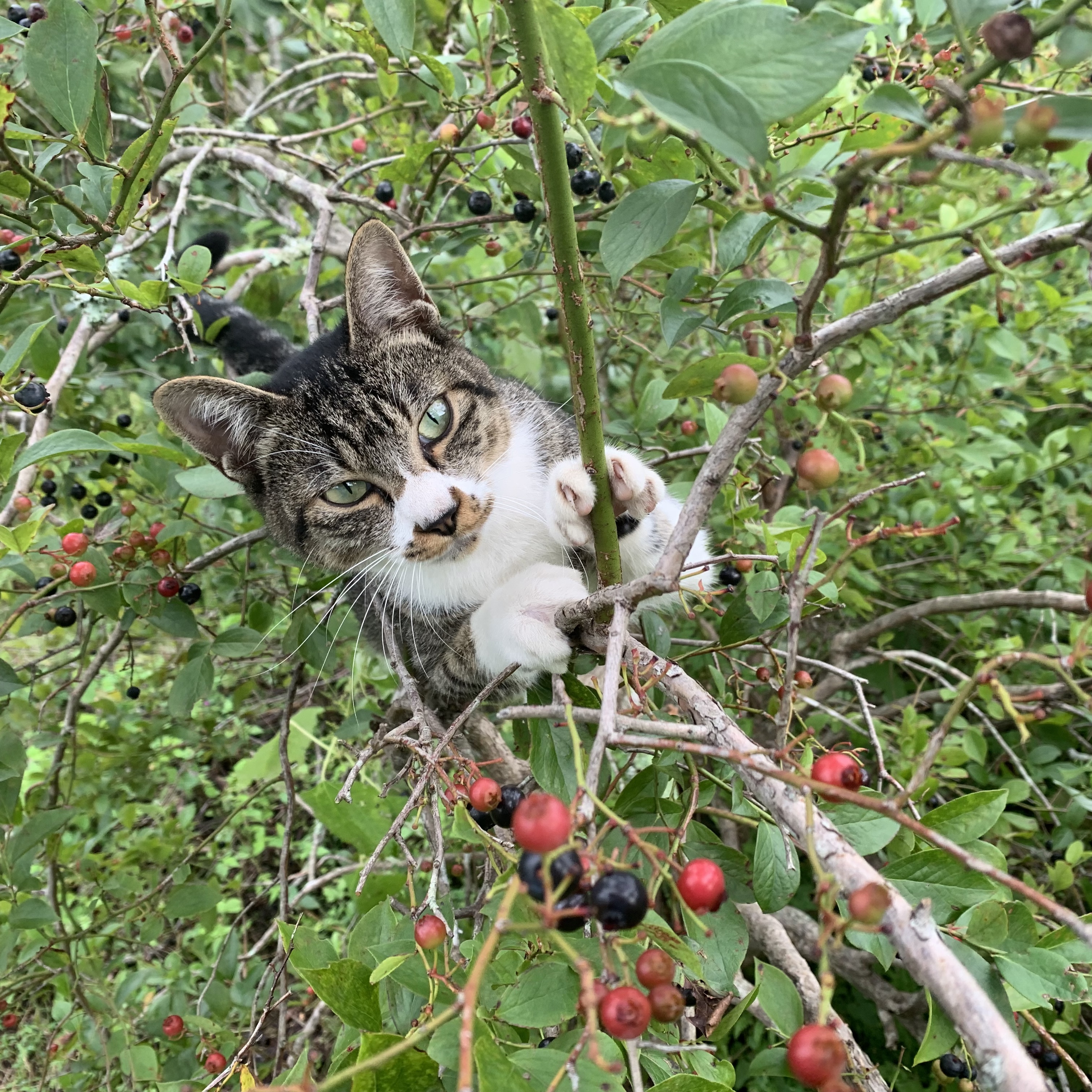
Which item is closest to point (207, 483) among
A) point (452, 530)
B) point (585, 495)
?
point (452, 530)

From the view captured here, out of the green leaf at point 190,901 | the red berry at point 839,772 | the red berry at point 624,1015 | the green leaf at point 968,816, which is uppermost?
the red berry at point 624,1015

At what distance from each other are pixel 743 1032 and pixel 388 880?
1845mm

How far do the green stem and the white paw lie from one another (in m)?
0.28

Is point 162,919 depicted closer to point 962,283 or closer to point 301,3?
point 962,283

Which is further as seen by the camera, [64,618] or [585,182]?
[64,618]

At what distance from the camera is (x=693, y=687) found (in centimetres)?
98

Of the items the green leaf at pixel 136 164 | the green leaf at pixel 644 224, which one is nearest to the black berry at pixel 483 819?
the green leaf at pixel 644 224

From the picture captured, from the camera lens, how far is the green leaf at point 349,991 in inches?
35.7

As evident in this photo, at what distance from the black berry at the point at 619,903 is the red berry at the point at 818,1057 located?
0.19 meters

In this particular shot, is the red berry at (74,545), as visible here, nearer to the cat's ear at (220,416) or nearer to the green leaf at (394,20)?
the cat's ear at (220,416)

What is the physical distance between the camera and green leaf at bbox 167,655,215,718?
195cm

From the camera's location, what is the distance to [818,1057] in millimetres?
649

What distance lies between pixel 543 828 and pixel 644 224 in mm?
901

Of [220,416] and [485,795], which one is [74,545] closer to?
[220,416]
